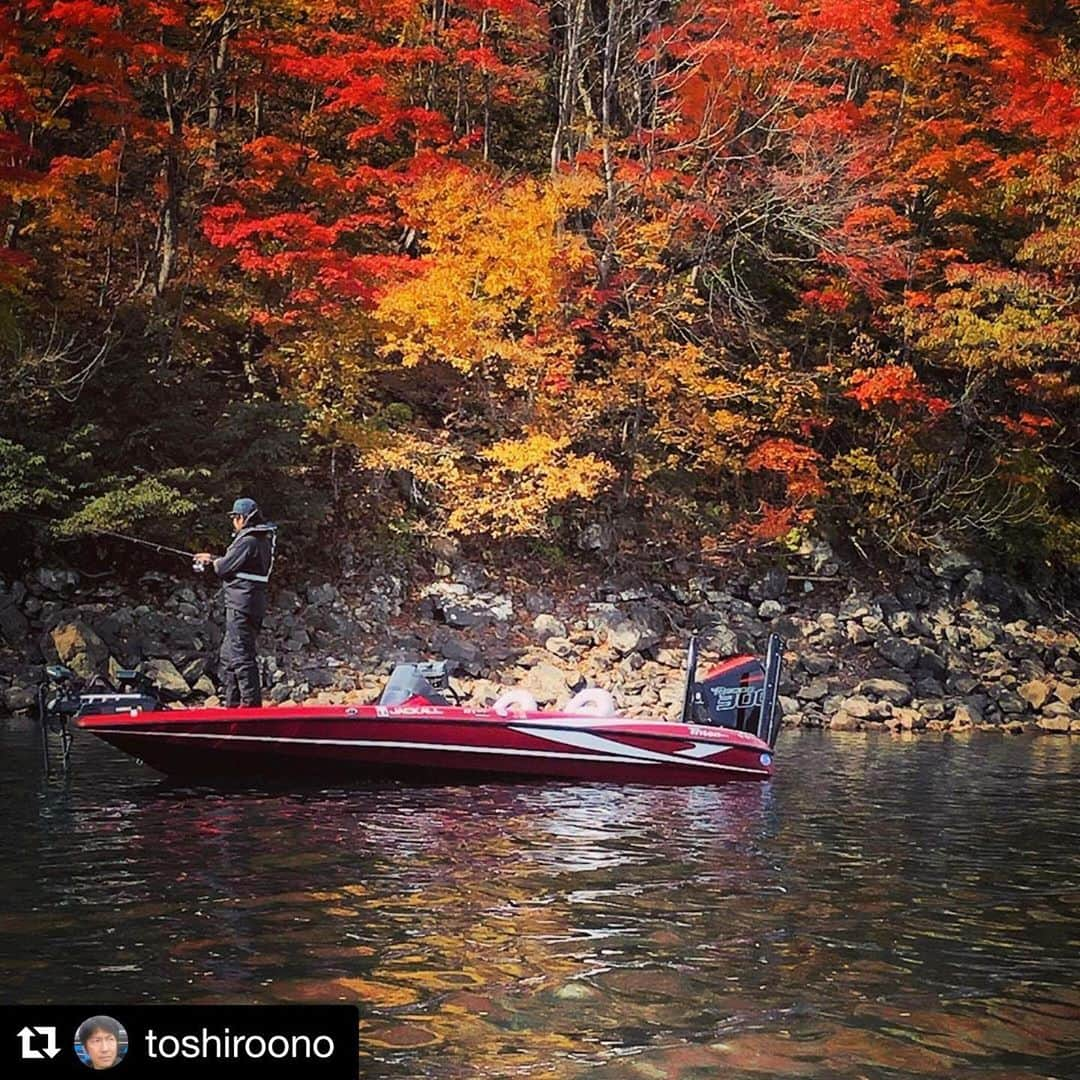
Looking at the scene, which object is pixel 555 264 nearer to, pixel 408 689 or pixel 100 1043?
pixel 408 689

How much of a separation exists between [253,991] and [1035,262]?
2081 centimetres

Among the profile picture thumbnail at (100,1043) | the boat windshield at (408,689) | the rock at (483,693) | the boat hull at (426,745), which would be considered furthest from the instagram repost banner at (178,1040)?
the rock at (483,693)

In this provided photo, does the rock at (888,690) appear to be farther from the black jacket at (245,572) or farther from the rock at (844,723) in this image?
the black jacket at (245,572)

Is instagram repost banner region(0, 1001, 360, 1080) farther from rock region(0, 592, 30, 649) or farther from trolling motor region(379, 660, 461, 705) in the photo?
rock region(0, 592, 30, 649)

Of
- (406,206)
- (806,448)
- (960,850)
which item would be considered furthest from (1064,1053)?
(806,448)

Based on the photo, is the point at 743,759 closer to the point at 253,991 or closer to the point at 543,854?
the point at 543,854

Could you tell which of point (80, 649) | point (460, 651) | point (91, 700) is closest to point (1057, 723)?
point (460, 651)

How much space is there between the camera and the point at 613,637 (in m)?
20.0

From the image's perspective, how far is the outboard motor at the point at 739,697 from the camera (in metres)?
12.6

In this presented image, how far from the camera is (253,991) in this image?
18.9ft

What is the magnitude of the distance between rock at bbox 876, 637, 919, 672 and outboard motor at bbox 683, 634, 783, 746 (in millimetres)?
8389

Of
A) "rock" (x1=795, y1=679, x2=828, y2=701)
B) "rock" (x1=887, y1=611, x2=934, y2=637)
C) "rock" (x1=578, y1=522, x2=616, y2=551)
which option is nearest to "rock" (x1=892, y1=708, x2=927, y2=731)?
"rock" (x1=795, y1=679, x2=828, y2=701)

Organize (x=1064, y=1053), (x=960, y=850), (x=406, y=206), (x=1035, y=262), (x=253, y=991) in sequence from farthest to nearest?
(x=1035, y=262) → (x=406, y=206) → (x=960, y=850) → (x=253, y=991) → (x=1064, y=1053)

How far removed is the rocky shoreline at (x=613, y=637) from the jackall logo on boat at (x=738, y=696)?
4.69m
